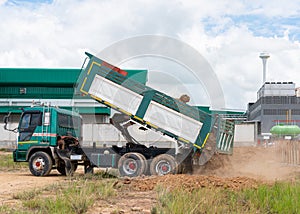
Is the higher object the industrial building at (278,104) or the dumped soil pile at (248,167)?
the industrial building at (278,104)

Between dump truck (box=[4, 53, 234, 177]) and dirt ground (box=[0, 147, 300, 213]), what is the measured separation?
0.73 m

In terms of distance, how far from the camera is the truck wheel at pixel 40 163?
55.0ft

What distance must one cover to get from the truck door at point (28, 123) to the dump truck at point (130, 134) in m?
0.04

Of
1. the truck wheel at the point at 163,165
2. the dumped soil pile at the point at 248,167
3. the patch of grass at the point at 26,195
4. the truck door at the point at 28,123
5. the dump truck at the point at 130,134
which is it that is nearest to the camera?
the patch of grass at the point at 26,195

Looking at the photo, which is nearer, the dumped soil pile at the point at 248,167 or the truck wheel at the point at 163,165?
the truck wheel at the point at 163,165

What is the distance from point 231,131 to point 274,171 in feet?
9.97

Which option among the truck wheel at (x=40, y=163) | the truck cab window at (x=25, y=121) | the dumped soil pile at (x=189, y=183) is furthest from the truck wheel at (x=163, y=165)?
the truck cab window at (x=25, y=121)

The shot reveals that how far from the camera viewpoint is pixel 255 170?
17.5 m

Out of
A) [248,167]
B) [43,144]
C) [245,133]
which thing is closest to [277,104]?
[245,133]

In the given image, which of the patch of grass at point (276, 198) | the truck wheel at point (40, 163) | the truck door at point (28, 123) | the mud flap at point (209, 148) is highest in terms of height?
the truck door at point (28, 123)

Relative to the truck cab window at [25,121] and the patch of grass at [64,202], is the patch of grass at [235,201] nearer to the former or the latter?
the patch of grass at [64,202]

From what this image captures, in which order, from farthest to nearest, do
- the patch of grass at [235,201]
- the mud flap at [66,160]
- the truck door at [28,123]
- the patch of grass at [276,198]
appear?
the truck door at [28,123]
the mud flap at [66,160]
the patch of grass at [276,198]
the patch of grass at [235,201]

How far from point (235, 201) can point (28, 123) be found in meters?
9.73

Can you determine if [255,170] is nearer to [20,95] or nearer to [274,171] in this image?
[274,171]
